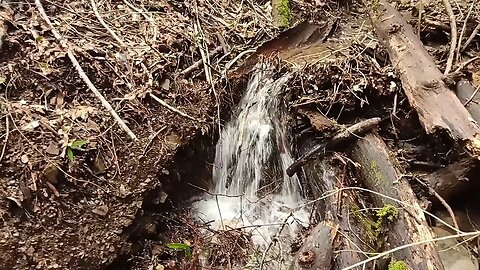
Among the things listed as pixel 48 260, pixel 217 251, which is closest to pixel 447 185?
pixel 217 251

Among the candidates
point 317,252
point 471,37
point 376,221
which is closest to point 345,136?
point 376,221

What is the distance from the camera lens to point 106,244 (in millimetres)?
3256

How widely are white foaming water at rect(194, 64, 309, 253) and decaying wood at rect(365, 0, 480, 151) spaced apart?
39.6 inches

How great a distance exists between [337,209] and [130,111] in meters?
1.76

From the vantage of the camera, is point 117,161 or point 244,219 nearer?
point 117,161

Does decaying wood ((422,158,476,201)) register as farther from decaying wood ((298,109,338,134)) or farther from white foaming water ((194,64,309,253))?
white foaming water ((194,64,309,253))

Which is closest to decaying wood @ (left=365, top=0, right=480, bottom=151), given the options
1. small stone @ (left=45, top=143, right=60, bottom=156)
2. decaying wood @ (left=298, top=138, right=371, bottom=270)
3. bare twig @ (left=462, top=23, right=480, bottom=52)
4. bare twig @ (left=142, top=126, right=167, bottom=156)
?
bare twig @ (left=462, top=23, right=480, bottom=52)

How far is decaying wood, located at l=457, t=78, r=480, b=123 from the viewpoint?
340 cm

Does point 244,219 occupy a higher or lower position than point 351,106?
lower

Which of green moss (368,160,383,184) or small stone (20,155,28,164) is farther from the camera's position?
green moss (368,160,383,184)

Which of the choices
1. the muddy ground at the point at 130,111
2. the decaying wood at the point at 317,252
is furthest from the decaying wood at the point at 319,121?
the decaying wood at the point at 317,252

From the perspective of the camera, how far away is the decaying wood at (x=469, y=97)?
3396 millimetres

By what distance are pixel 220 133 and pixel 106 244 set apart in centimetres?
141

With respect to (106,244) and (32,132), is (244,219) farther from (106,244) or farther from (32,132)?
(32,132)
